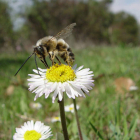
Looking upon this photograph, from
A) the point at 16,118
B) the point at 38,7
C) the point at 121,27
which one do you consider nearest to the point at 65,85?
the point at 16,118

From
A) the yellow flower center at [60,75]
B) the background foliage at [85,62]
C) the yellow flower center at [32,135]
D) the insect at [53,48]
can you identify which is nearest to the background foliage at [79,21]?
the background foliage at [85,62]

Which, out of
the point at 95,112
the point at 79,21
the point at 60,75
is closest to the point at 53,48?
the point at 60,75

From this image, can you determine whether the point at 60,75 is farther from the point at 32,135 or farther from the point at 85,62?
the point at 85,62

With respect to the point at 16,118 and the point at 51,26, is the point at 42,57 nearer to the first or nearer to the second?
the point at 16,118

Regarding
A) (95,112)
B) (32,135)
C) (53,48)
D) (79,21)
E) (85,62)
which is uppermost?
(79,21)

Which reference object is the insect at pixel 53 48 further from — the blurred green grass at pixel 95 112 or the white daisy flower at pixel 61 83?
the blurred green grass at pixel 95 112

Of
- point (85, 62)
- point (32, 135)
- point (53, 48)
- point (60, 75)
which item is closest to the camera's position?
point (32, 135)
